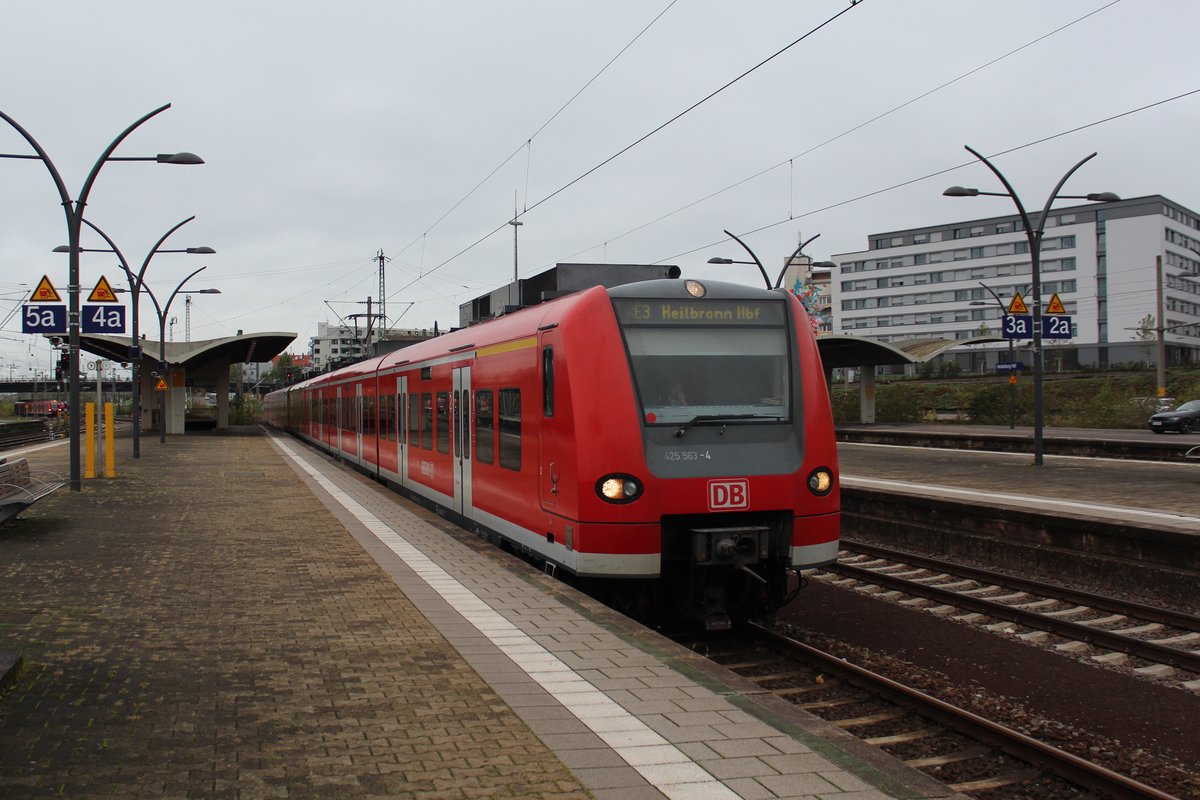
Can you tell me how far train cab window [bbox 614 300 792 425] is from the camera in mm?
8116

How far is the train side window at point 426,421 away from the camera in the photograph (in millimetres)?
14578

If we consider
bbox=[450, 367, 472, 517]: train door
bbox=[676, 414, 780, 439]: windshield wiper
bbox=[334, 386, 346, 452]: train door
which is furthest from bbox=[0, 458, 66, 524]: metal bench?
bbox=[334, 386, 346, 452]: train door

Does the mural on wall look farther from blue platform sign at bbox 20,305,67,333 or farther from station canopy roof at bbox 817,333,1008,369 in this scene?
blue platform sign at bbox 20,305,67,333

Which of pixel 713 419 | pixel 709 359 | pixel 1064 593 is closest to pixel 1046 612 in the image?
pixel 1064 593

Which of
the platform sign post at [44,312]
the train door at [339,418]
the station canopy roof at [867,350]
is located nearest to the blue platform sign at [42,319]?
the platform sign post at [44,312]

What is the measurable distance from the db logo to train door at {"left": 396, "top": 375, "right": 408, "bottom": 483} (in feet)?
32.1

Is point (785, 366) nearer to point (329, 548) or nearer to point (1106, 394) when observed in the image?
point (329, 548)

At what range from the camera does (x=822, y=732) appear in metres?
4.96

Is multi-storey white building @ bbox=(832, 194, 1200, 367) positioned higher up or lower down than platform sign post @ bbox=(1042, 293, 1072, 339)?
higher up

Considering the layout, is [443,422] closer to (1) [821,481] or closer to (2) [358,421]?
(1) [821,481]

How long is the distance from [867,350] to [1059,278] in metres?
47.7

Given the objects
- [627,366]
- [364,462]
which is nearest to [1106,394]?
[364,462]

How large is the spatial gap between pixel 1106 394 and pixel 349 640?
154ft

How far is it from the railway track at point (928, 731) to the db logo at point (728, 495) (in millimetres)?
1191
